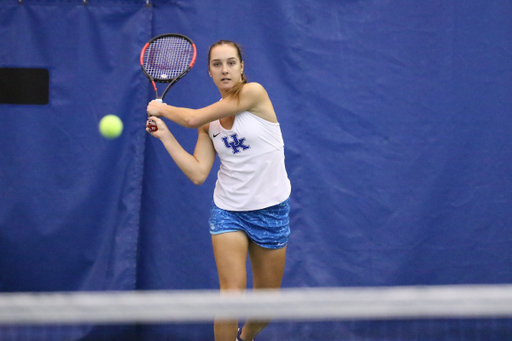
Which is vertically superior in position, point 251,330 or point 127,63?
point 127,63

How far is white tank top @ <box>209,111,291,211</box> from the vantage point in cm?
240

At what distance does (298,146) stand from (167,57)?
1085mm

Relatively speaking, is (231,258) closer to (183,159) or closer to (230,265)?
(230,265)

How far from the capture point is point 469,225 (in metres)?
3.40

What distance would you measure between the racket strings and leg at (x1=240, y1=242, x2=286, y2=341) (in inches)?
42.8

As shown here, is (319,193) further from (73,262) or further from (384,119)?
(73,262)

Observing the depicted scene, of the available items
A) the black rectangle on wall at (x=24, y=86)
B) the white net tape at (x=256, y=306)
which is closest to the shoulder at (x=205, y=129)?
the black rectangle on wall at (x=24, y=86)

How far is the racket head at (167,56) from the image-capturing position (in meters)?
2.75

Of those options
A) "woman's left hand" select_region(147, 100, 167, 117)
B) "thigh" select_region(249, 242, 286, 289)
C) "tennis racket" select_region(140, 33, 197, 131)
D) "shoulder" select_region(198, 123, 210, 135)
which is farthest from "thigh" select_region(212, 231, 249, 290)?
"tennis racket" select_region(140, 33, 197, 131)

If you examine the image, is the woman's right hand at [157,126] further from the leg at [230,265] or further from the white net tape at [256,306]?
the white net tape at [256,306]

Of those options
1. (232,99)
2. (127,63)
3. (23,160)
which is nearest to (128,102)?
(127,63)

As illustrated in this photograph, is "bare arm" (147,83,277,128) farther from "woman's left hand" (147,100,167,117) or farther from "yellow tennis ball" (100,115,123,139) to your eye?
"yellow tennis ball" (100,115,123,139)

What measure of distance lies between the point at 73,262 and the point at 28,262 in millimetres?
311

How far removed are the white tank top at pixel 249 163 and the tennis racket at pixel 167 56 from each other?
534mm
